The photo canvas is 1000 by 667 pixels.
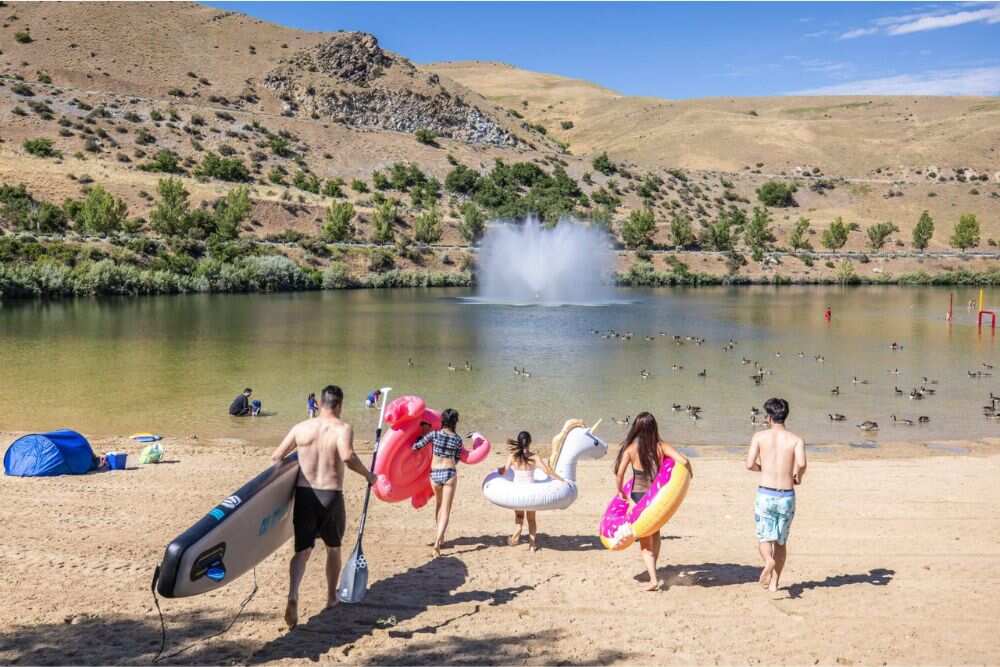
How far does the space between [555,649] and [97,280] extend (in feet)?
208

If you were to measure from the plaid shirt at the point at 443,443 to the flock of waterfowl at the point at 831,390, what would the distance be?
1179cm

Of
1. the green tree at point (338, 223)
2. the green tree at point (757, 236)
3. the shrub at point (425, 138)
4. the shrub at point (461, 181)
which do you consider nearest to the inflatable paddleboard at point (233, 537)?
the green tree at point (338, 223)

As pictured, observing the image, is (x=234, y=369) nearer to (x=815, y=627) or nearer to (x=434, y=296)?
(x=815, y=627)

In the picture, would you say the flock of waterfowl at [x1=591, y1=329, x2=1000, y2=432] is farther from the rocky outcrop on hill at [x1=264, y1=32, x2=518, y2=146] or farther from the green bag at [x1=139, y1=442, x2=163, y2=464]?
the rocky outcrop on hill at [x1=264, y1=32, x2=518, y2=146]

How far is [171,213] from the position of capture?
3019 inches

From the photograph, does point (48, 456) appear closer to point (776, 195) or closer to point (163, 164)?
point (163, 164)

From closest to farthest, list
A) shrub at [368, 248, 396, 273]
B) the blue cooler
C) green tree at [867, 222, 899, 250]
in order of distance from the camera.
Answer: the blue cooler → shrub at [368, 248, 396, 273] → green tree at [867, 222, 899, 250]

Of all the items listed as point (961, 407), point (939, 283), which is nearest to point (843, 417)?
point (961, 407)

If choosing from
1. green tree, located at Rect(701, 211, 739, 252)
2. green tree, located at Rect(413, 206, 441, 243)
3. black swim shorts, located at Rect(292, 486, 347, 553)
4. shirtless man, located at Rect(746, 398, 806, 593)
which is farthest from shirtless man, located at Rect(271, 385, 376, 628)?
green tree, located at Rect(701, 211, 739, 252)

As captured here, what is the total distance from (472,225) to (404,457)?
81.9 metres

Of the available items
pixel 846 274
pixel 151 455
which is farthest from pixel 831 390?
pixel 846 274

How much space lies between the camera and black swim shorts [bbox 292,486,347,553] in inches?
322

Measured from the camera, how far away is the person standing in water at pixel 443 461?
10.3 meters

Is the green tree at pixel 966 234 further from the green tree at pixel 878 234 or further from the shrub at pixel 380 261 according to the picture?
the shrub at pixel 380 261
